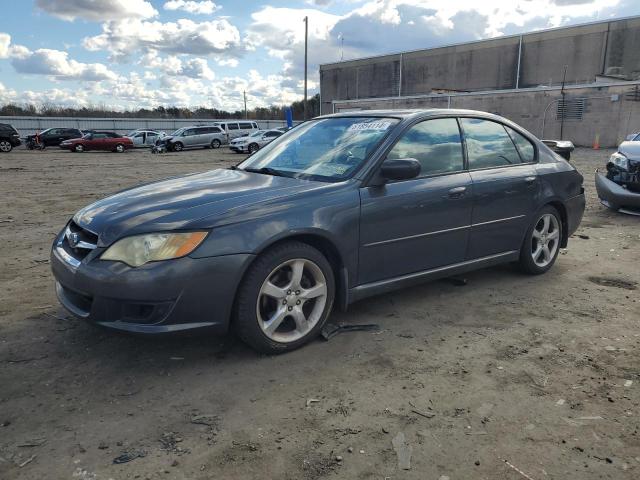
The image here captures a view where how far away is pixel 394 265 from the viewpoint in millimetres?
3854

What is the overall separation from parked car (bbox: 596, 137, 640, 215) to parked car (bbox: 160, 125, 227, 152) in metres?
27.9

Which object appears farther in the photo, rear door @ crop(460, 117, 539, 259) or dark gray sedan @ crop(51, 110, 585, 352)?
rear door @ crop(460, 117, 539, 259)

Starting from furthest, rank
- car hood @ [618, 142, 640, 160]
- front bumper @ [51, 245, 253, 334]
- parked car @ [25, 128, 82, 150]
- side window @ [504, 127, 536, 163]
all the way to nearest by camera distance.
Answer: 1. parked car @ [25, 128, 82, 150]
2. car hood @ [618, 142, 640, 160]
3. side window @ [504, 127, 536, 163]
4. front bumper @ [51, 245, 253, 334]

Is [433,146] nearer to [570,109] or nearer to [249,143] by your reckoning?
[249,143]

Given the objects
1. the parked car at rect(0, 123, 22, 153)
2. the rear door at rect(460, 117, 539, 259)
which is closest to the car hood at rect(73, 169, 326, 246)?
the rear door at rect(460, 117, 539, 259)

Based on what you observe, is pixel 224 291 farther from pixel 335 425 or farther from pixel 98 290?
pixel 335 425

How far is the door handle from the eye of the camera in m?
4.08

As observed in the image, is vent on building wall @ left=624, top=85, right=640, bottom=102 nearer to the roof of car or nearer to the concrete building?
the concrete building

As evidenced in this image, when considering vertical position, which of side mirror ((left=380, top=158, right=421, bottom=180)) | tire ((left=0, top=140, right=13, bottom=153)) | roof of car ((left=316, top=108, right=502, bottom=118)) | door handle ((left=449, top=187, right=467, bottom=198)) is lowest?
tire ((left=0, top=140, right=13, bottom=153))

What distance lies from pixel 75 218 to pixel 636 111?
3141cm

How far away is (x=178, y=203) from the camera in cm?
331

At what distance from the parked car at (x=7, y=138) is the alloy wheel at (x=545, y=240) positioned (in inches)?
1267

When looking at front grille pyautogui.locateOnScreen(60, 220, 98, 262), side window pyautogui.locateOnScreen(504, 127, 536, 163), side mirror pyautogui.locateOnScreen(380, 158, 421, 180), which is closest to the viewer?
front grille pyautogui.locateOnScreen(60, 220, 98, 262)

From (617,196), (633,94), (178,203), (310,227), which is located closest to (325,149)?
(310,227)
